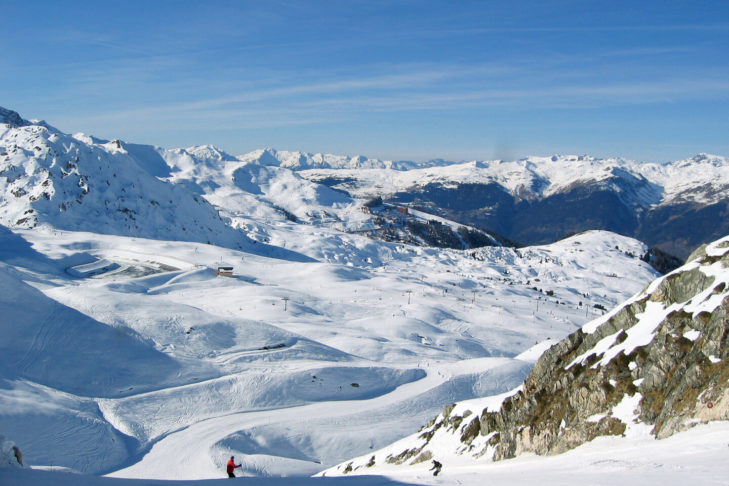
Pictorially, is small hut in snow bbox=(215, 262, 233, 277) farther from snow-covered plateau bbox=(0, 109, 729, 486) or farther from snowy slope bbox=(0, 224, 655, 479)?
snowy slope bbox=(0, 224, 655, 479)

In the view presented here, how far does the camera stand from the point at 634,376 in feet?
62.8

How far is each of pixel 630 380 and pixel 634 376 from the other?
0.22 m

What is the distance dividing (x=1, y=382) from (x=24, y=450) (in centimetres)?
868

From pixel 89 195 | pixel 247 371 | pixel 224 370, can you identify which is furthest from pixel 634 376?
pixel 89 195

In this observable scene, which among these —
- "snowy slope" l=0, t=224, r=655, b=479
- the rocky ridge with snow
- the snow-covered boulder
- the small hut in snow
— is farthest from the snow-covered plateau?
the rocky ridge with snow

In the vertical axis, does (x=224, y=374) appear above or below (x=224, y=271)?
below

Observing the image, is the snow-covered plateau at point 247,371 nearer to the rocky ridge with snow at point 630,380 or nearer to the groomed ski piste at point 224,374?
the groomed ski piste at point 224,374

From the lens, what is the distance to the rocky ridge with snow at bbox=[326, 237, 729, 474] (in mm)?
16984

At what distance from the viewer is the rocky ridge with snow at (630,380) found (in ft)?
55.7

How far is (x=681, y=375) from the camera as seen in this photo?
17.6 meters

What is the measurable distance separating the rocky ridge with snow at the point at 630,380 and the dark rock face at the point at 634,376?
0.12 feet

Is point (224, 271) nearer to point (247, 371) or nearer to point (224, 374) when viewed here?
point (247, 371)

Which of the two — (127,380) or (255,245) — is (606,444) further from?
(255,245)

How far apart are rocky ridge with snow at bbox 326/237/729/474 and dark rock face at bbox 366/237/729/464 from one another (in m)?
0.04
